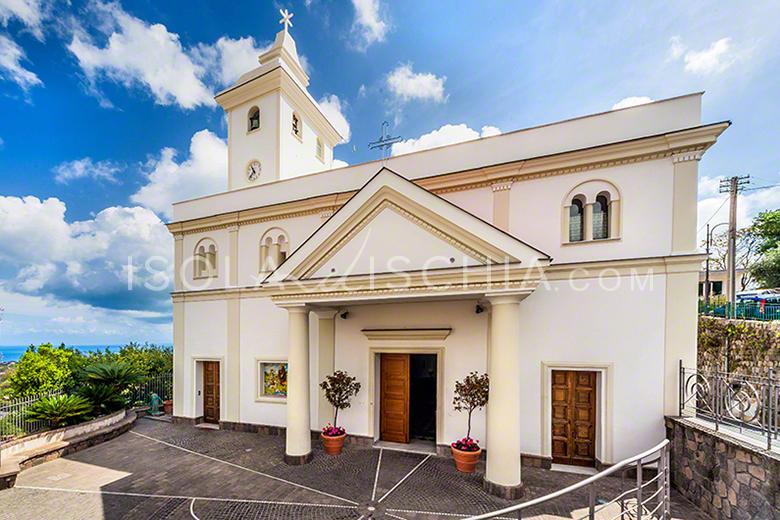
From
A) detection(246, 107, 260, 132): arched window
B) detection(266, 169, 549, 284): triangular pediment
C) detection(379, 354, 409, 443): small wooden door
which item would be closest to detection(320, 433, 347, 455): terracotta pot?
detection(379, 354, 409, 443): small wooden door

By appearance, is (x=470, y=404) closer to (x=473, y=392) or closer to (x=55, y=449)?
(x=473, y=392)

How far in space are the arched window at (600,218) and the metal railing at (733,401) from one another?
3.03 meters

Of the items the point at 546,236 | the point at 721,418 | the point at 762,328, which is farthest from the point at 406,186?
the point at 762,328

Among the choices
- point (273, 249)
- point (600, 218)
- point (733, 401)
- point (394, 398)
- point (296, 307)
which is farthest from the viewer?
point (273, 249)

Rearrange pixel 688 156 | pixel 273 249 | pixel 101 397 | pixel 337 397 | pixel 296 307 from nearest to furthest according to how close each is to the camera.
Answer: pixel 688 156, pixel 296 307, pixel 337 397, pixel 101 397, pixel 273 249

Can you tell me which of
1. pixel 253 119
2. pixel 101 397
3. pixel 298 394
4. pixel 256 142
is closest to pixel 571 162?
pixel 298 394

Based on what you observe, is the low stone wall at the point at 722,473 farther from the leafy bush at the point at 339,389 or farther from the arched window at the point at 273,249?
the arched window at the point at 273,249

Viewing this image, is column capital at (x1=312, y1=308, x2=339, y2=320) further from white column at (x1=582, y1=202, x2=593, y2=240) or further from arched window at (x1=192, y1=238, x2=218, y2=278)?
white column at (x1=582, y1=202, x2=593, y2=240)

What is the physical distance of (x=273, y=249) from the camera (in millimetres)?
10461

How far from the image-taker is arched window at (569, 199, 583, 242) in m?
7.54

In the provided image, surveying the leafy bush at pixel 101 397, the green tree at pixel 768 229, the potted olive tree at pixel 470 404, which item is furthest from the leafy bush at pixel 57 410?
the green tree at pixel 768 229

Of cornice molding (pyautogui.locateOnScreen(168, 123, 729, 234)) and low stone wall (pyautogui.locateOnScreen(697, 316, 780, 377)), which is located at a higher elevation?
cornice molding (pyautogui.locateOnScreen(168, 123, 729, 234))

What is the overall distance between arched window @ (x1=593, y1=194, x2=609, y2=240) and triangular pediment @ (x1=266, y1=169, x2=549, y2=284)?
253 centimetres

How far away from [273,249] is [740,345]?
56.6ft
